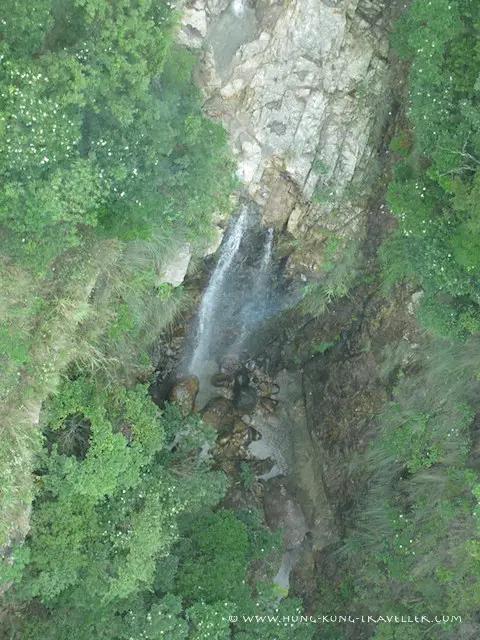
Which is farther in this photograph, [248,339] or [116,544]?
[248,339]

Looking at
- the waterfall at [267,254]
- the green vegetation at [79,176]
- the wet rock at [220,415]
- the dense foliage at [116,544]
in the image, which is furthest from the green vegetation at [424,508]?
the green vegetation at [79,176]

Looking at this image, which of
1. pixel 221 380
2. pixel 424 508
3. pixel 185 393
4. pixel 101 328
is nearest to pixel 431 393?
pixel 424 508

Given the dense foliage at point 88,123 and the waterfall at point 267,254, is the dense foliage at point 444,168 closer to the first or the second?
the waterfall at point 267,254

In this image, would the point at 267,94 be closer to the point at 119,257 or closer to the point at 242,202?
the point at 242,202

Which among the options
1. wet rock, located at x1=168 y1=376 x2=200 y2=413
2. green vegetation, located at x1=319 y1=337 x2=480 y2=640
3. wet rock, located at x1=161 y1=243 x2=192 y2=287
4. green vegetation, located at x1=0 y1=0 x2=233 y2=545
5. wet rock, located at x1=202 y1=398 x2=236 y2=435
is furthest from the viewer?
wet rock, located at x1=202 y1=398 x2=236 y2=435

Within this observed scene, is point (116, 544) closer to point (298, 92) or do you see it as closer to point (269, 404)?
point (269, 404)

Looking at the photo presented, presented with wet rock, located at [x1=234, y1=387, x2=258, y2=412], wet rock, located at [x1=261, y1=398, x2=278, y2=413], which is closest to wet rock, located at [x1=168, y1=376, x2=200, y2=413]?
wet rock, located at [x1=234, y1=387, x2=258, y2=412]

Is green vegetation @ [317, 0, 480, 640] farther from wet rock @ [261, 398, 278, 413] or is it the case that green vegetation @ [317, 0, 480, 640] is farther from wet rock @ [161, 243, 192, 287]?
wet rock @ [161, 243, 192, 287]
